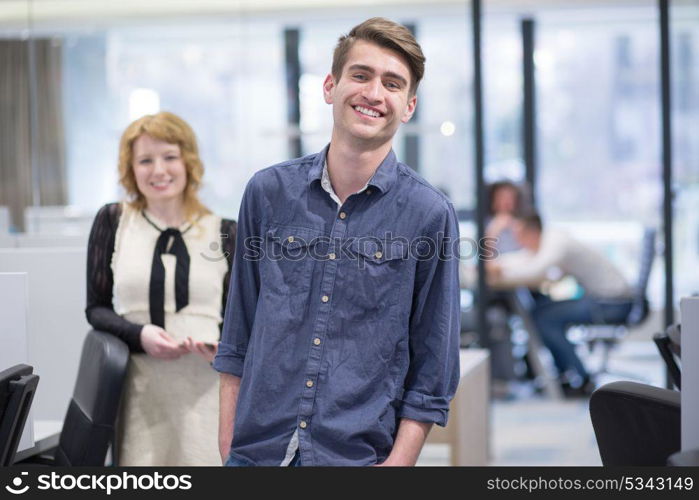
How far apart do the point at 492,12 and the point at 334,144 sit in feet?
18.9

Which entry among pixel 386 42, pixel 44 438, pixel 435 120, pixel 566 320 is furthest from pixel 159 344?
pixel 435 120

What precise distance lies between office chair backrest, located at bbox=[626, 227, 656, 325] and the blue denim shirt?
4683 millimetres

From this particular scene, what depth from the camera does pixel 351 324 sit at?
5.17 ft

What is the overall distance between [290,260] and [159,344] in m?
0.85

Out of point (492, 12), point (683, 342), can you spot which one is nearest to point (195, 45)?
point (492, 12)

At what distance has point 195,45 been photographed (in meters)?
5.58

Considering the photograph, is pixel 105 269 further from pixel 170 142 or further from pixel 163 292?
pixel 170 142

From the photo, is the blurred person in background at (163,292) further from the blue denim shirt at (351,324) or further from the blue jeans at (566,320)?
the blue jeans at (566,320)

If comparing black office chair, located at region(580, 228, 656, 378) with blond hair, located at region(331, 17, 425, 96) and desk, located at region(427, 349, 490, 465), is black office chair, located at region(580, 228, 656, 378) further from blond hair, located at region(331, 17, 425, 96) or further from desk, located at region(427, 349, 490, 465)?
blond hair, located at region(331, 17, 425, 96)

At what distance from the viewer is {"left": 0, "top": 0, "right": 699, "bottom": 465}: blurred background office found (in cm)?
507

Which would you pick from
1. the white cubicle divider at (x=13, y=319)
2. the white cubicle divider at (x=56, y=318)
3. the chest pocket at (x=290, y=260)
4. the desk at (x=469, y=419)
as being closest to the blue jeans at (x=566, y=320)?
the desk at (x=469, y=419)

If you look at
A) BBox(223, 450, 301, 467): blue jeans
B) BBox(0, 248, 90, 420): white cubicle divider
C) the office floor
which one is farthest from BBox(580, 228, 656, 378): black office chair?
BBox(223, 450, 301, 467): blue jeans

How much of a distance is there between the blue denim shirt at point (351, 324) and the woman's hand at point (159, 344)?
74 cm

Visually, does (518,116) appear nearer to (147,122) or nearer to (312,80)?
(312,80)
